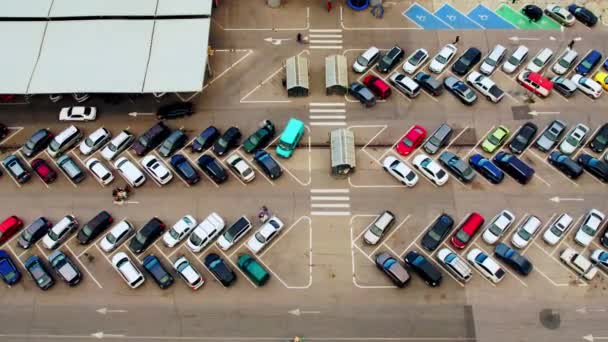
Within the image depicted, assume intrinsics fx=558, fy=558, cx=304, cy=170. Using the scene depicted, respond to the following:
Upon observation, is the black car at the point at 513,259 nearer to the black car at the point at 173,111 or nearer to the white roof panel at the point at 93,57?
the black car at the point at 173,111

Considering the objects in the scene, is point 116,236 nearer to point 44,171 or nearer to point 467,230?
point 44,171

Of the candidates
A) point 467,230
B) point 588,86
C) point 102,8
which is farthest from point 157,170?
point 588,86

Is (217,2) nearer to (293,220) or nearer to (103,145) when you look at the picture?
(103,145)

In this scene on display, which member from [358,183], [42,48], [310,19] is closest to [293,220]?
[358,183]

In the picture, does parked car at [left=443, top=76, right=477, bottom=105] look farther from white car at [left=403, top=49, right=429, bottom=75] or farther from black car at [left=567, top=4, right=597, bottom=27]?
black car at [left=567, top=4, right=597, bottom=27]

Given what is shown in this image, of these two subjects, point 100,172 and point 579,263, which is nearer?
point 579,263

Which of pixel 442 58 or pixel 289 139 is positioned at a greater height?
pixel 442 58

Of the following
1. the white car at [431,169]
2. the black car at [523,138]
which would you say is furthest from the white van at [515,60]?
the white car at [431,169]
